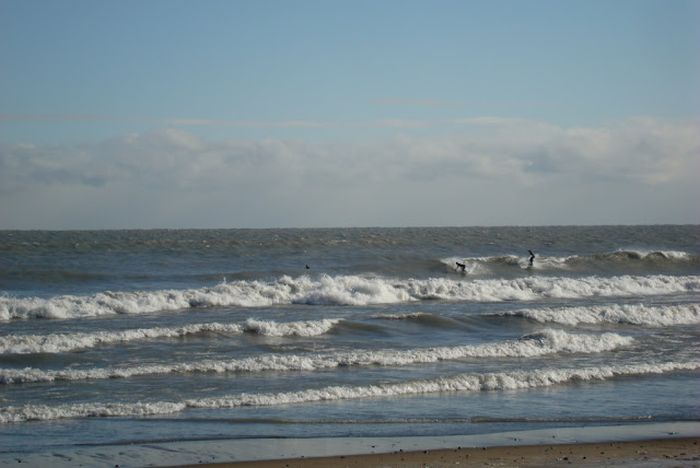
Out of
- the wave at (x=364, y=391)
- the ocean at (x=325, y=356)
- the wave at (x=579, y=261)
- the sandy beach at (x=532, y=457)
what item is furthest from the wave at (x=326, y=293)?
the sandy beach at (x=532, y=457)

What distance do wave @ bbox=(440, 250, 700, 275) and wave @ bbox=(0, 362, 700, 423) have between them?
28152 mm

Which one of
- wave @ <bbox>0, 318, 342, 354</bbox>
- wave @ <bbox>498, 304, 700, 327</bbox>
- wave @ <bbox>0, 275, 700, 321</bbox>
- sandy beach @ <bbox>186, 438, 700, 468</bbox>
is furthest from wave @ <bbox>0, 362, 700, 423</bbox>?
wave @ <bbox>0, 275, 700, 321</bbox>

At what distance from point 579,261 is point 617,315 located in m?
24.1

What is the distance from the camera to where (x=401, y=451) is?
11.7 m

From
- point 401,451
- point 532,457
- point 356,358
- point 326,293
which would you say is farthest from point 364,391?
point 326,293

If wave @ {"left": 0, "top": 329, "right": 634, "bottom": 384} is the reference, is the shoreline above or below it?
below

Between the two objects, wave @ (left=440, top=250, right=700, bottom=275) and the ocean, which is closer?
the ocean

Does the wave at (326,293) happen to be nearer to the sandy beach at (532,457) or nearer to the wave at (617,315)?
the wave at (617,315)

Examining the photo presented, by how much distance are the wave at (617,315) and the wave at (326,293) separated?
6974mm

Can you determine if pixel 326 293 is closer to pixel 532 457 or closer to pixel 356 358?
pixel 356 358

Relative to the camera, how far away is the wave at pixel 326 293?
2908 cm

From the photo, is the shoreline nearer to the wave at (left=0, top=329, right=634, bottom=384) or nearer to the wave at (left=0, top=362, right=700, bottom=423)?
the wave at (left=0, top=362, right=700, bottom=423)

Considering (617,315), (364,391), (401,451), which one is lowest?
(401,451)

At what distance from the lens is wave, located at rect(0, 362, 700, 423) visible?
1420 cm
